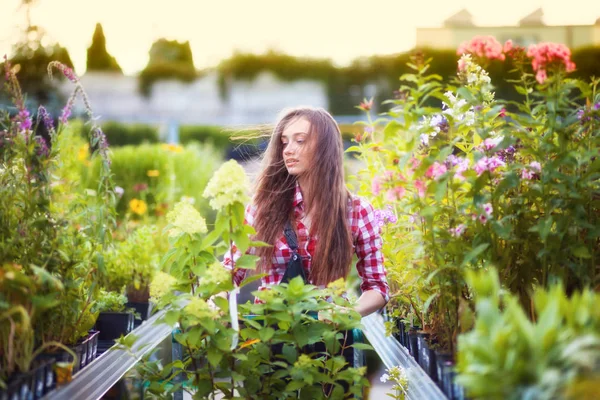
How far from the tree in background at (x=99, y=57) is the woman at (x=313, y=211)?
537 centimetres

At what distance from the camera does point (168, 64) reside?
7641mm

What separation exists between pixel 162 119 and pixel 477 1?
4557mm

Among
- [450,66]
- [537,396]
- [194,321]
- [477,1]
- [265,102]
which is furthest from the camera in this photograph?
[265,102]

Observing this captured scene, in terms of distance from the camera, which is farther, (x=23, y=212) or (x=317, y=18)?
(x=317, y=18)

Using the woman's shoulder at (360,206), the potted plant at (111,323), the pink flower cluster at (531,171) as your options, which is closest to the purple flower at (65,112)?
the potted plant at (111,323)

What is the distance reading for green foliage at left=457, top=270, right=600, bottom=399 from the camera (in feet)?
2.70

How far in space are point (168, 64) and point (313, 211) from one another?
19.8ft

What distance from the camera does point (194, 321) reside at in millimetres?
1334

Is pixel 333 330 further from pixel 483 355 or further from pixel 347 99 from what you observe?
pixel 347 99

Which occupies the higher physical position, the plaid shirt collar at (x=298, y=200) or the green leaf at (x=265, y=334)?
the plaid shirt collar at (x=298, y=200)

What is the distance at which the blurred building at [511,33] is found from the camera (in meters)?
5.62

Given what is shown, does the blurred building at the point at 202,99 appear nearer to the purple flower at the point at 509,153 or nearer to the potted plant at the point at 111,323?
the potted plant at the point at 111,323

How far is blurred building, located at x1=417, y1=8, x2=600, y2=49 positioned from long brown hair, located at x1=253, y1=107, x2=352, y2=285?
3959mm

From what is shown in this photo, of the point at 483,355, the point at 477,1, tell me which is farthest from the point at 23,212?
the point at 477,1
